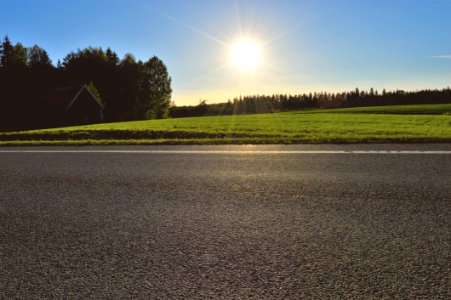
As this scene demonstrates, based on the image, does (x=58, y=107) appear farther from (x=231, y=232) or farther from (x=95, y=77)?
(x=231, y=232)

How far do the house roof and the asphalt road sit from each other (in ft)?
136

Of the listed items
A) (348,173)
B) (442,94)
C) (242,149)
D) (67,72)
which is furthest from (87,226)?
(442,94)

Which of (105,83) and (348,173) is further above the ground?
(105,83)

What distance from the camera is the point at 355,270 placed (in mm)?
2457

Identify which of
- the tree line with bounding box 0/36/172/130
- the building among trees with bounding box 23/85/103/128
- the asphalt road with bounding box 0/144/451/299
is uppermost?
the tree line with bounding box 0/36/172/130

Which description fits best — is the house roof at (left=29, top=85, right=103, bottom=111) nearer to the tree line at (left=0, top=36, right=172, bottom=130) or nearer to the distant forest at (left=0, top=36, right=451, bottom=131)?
the distant forest at (left=0, top=36, right=451, bottom=131)

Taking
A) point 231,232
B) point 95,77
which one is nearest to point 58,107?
point 95,77

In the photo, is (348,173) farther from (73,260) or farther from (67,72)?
(67,72)

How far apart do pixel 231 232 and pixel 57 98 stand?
4629cm

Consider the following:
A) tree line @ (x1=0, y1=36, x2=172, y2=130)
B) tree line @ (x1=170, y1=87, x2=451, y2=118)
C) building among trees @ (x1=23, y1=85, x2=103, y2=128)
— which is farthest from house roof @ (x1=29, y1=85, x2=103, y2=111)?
tree line @ (x1=170, y1=87, x2=451, y2=118)

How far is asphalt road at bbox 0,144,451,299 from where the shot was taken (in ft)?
7.72

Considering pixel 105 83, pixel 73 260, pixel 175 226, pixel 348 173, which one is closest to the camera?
pixel 73 260

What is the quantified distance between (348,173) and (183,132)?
11.6m

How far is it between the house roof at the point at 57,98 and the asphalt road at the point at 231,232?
4135 centimetres
